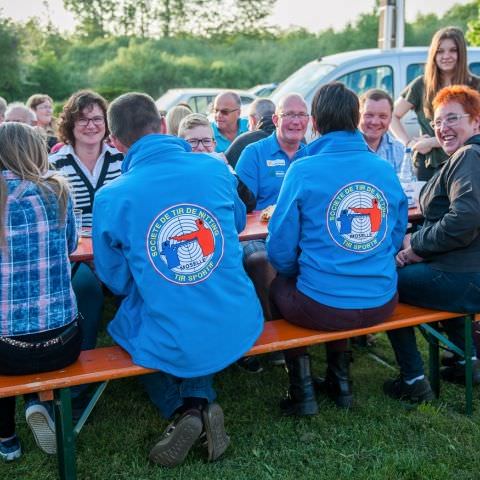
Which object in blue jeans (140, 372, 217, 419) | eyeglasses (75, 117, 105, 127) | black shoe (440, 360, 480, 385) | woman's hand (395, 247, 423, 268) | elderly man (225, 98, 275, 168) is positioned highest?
eyeglasses (75, 117, 105, 127)

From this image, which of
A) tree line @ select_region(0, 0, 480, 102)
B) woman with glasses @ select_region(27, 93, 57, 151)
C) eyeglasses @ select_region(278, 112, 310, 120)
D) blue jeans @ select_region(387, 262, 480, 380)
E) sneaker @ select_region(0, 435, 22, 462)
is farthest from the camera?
tree line @ select_region(0, 0, 480, 102)

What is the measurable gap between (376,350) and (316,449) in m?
1.45

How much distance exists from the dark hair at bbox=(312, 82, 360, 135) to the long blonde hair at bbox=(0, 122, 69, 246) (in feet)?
4.30

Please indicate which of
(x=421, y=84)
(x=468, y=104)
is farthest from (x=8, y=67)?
(x=468, y=104)

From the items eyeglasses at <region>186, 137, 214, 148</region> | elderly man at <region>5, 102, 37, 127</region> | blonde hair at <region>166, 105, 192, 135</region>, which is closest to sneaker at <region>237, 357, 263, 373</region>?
eyeglasses at <region>186, 137, 214, 148</region>

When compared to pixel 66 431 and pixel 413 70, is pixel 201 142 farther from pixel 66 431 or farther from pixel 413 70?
pixel 413 70

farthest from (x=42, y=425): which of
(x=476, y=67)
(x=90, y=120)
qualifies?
(x=476, y=67)

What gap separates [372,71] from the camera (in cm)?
912

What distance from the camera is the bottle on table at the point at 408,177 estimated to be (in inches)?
172

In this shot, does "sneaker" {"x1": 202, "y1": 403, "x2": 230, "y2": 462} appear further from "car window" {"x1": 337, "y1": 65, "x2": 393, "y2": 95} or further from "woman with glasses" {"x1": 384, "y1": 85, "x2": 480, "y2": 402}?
"car window" {"x1": 337, "y1": 65, "x2": 393, "y2": 95}

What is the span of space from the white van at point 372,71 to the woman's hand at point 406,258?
5.41 metres

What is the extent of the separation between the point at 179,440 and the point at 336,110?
1731 millimetres

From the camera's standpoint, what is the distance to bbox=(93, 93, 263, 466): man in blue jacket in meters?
2.83

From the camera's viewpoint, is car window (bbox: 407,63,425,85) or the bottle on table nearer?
the bottle on table
